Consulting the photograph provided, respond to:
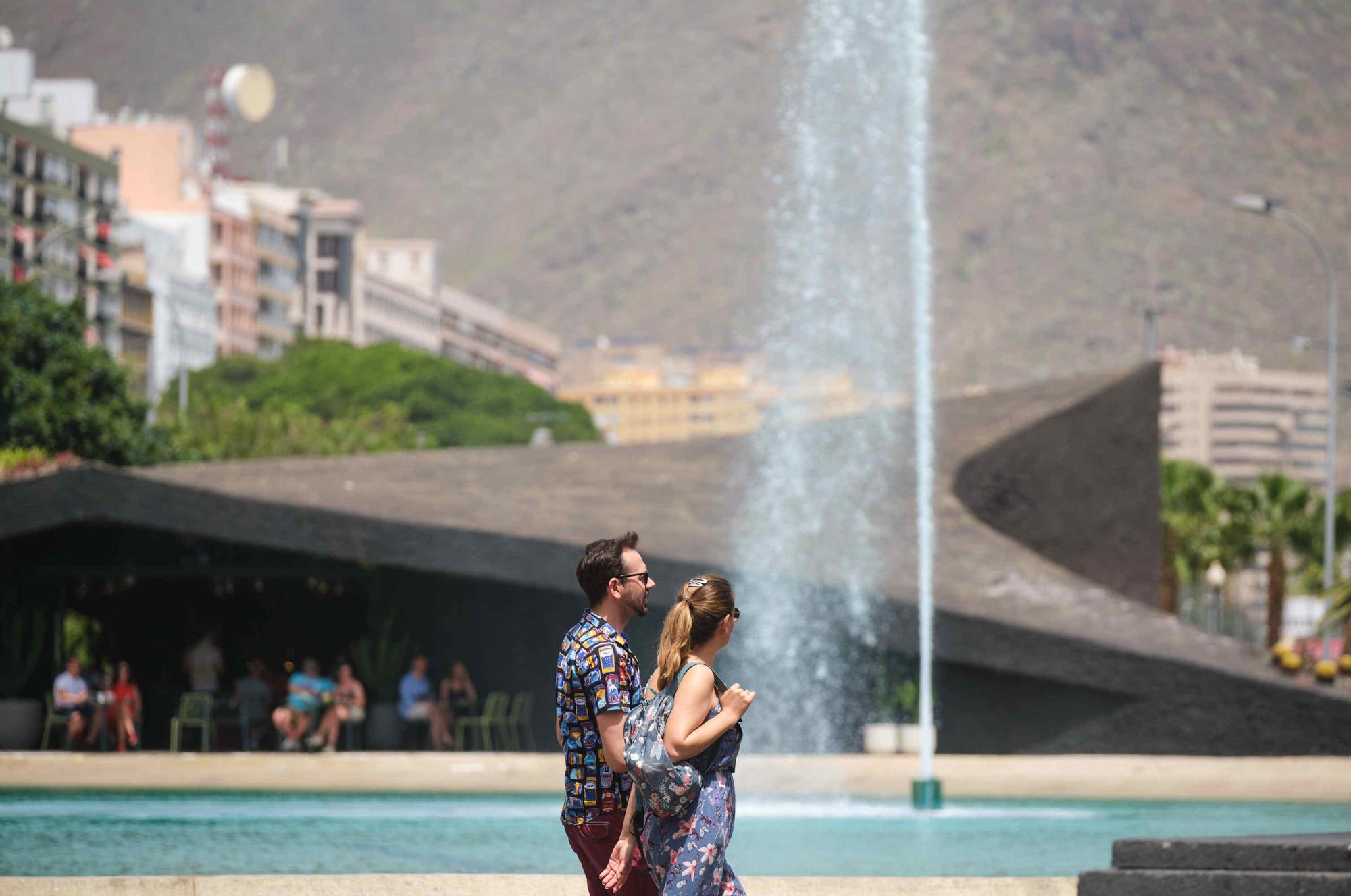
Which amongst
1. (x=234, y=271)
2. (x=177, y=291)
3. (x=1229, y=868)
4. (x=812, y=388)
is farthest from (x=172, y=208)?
(x=1229, y=868)

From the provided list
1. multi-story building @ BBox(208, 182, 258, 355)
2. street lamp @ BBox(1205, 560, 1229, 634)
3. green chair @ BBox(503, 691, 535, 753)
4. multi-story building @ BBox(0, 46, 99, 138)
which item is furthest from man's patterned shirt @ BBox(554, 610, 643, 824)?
multi-story building @ BBox(208, 182, 258, 355)

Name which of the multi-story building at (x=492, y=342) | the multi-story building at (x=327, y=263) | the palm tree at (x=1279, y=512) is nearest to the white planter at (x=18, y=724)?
the palm tree at (x=1279, y=512)

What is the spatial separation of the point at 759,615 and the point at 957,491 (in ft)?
13.0

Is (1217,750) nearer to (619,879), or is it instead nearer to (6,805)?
(6,805)

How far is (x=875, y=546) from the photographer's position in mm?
22422

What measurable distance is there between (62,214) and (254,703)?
7839cm

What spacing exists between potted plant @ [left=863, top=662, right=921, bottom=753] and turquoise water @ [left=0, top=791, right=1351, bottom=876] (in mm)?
4017

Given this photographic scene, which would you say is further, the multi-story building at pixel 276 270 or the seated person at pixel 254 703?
the multi-story building at pixel 276 270

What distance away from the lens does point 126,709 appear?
20938 millimetres

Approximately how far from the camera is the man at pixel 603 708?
19.6 ft

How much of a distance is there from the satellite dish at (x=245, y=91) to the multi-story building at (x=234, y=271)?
49.0ft

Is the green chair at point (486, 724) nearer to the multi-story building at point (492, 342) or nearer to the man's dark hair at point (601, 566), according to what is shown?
the man's dark hair at point (601, 566)

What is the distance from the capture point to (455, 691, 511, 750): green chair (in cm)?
2145

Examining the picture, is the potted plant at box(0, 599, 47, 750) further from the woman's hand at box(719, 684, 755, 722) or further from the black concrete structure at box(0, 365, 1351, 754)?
the woman's hand at box(719, 684, 755, 722)
